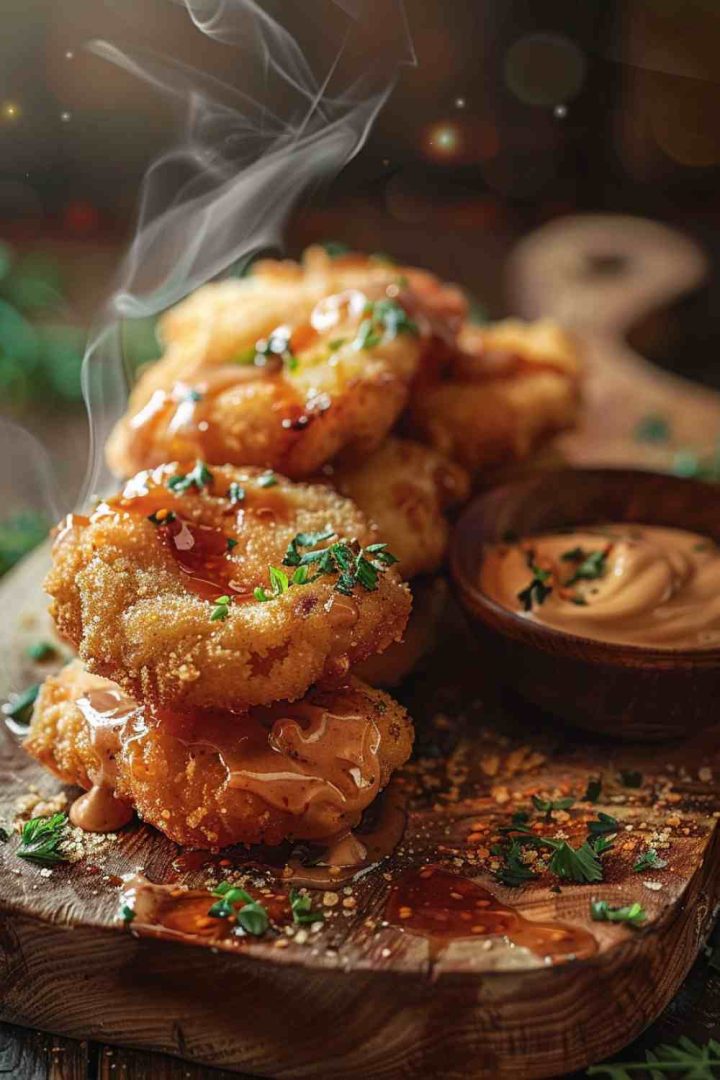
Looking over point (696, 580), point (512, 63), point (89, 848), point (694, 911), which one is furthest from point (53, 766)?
point (512, 63)

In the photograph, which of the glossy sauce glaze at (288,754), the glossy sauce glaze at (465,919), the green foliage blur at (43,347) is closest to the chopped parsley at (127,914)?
the glossy sauce glaze at (288,754)

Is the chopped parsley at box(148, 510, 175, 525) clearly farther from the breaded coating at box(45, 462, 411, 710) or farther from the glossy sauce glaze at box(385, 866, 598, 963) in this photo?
the glossy sauce glaze at box(385, 866, 598, 963)

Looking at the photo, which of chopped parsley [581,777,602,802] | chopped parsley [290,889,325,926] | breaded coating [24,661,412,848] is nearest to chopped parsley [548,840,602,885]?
chopped parsley [581,777,602,802]

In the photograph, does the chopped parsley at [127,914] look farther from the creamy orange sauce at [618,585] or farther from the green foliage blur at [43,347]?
the green foliage blur at [43,347]

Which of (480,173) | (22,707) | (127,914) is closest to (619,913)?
(127,914)

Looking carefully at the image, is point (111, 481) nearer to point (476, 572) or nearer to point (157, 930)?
point (476, 572)

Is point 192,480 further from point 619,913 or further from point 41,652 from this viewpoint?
point 619,913
